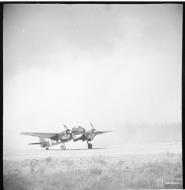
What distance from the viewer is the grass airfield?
9.07ft

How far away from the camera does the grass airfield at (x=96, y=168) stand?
109 inches

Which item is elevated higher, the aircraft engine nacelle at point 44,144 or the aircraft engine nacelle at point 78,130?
the aircraft engine nacelle at point 78,130

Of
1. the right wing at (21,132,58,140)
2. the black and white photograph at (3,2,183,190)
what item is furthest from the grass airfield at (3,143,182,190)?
the right wing at (21,132,58,140)

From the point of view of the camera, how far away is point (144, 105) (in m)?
2.84

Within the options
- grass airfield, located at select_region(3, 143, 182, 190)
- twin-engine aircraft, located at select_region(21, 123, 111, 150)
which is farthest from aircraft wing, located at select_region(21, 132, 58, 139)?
grass airfield, located at select_region(3, 143, 182, 190)

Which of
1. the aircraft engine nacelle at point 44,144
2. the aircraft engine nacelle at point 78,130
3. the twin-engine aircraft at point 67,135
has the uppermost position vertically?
the aircraft engine nacelle at point 78,130

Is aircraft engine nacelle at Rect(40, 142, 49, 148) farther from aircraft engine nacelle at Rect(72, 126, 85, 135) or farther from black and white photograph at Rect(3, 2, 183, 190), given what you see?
aircraft engine nacelle at Rect(72, 126, 85, 135)

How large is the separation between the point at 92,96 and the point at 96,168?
59 cm

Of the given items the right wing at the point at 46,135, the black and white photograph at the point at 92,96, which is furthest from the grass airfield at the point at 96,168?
the right wing at the point at 46,135

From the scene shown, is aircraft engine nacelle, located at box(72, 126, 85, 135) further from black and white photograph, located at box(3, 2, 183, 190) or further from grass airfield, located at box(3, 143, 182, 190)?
grass airfield, located at box(3, 143, 182, 190)

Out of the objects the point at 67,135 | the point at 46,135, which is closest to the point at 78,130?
the point at 67,135

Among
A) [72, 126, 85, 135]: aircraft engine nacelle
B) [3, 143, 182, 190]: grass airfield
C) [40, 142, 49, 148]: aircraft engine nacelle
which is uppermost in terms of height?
[72, 126, 85, 135]: aircraft engine nacelle

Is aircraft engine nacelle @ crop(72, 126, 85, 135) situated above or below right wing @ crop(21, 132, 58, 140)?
above

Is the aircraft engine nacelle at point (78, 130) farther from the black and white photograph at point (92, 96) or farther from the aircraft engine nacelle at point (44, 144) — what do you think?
the aircraft engine nacelle at point (44, 144)
